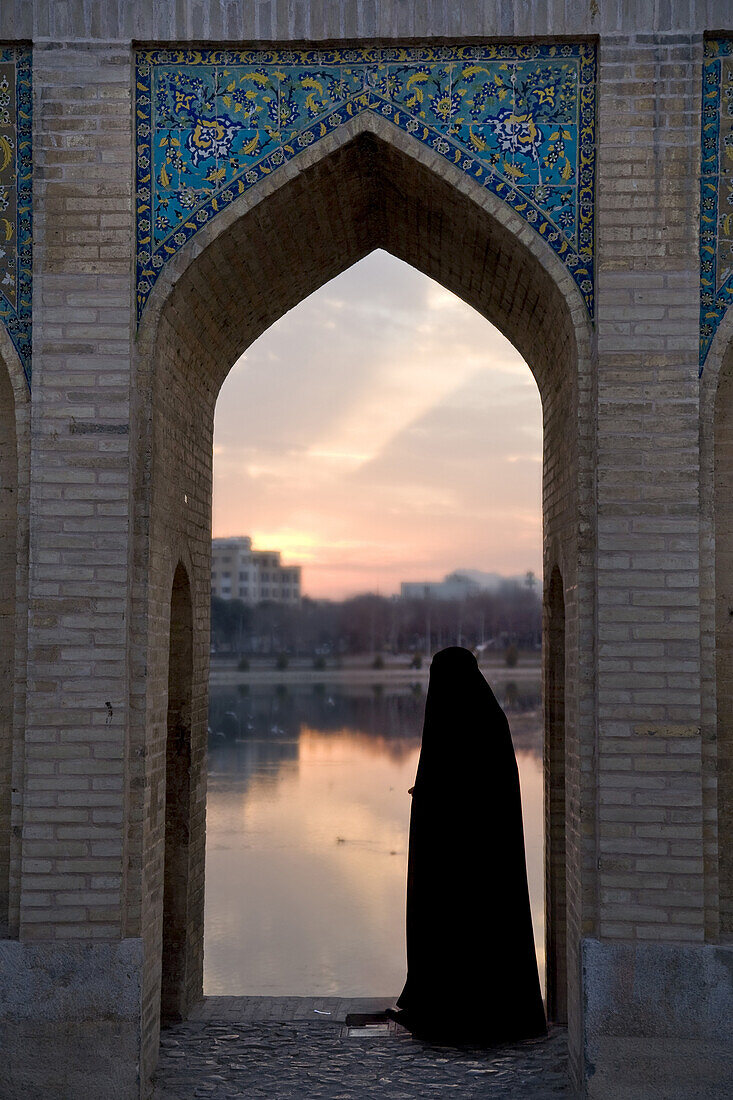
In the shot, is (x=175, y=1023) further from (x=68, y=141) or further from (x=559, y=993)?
(x=68, y=141)

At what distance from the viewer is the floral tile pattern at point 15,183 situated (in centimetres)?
Result: 472

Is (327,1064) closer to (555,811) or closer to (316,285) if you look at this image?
(555,811)

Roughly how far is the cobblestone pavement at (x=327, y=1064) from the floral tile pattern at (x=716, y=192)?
3076mm

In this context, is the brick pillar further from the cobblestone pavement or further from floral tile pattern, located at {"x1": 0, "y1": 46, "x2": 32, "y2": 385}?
the cobblestone pavement

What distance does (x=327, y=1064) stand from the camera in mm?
5074

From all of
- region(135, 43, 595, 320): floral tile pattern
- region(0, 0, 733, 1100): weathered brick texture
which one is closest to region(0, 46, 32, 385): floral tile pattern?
region(0, 0, 733, 1100): weathered brick texture

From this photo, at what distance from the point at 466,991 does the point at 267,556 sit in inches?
1437

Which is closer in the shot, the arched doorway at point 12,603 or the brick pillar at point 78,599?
the brick pillar at point 78,599

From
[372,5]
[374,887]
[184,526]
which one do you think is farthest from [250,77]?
[374,887]

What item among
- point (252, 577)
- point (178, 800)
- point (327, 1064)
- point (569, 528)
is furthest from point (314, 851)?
point (252, 577)

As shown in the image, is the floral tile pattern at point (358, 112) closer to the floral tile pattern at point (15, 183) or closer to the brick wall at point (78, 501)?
the brick wall at point (78, 501)

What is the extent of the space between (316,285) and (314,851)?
10511mm

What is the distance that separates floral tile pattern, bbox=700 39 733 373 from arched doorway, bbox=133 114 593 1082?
0.50 meters

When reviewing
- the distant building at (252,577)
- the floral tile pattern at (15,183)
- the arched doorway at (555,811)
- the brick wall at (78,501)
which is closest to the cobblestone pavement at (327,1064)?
the arched doorway at (555,811)
